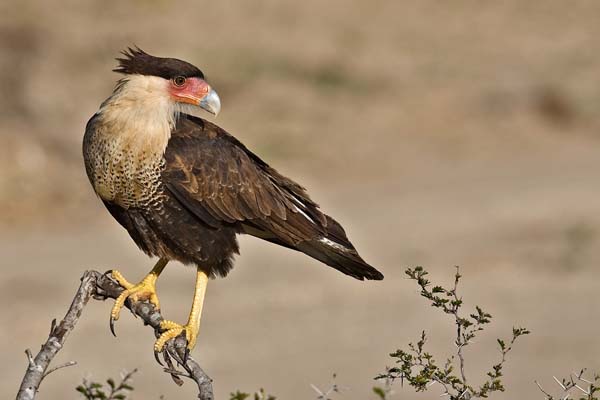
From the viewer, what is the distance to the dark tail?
5.92 meters

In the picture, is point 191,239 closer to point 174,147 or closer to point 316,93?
point 174,147

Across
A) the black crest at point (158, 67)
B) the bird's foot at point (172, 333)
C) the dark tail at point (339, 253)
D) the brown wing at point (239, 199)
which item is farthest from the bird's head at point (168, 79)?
the bird's foot at point (172, 333)

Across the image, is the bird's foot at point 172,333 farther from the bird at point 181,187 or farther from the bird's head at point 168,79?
the bird's head at point 168,79

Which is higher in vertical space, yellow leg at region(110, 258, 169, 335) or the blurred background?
the blurred background

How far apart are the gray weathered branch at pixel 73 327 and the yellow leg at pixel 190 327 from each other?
36 mm

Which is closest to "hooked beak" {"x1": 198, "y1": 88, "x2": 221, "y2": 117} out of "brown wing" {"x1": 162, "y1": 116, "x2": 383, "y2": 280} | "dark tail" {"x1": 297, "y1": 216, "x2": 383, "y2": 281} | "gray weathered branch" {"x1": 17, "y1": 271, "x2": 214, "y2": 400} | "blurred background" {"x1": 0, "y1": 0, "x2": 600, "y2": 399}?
"brown wing" {"x1": 162, "y1": 116, "x2": 383, "y2": 280}

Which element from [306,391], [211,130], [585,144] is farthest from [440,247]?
[211,130]

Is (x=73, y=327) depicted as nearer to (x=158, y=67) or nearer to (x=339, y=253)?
(x=158, y=67)

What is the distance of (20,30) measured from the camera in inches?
810

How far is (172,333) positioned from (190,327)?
0.17 m

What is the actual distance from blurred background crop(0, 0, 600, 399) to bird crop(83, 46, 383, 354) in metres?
4.76

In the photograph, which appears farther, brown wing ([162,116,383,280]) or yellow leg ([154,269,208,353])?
brown wing ([162,116,383,280])

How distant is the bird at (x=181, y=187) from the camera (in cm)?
571

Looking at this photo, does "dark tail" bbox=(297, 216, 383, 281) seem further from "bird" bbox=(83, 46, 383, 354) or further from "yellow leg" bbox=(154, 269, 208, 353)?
"yellow leg" bbox=(154, 269, 208, 353)
